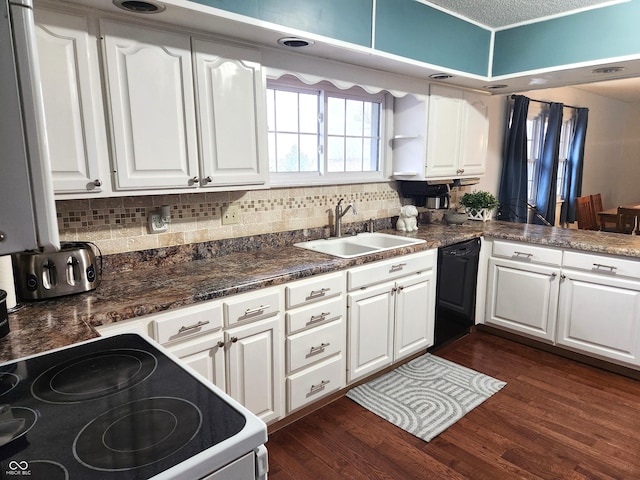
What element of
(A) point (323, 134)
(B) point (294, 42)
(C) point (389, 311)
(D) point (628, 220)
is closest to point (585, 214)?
(D) point (628, 220)

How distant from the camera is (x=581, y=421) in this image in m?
2.33

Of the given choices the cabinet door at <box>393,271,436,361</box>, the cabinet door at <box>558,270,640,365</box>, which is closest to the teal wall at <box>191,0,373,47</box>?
the cabinet door at <box>393,271,436,361</box>

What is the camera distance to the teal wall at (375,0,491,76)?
2.46m

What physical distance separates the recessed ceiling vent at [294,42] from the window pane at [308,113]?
1.89 feet

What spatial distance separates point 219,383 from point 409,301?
1407mm


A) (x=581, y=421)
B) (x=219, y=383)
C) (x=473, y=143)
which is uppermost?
(x=473, y=143)

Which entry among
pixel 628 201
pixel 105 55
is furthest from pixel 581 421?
pixel 628 201

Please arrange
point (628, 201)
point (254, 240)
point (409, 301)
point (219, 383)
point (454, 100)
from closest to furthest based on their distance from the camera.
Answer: point (219, 383)
point (254, 240)
point (409, 301)
point (454, 100)
point (628, 201)

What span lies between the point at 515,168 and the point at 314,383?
132 inches

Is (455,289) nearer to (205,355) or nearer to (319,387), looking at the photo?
(319,387)

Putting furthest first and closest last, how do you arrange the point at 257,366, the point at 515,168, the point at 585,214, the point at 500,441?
1. the point at 585,214
2. the point at 515,168
3. the point at 500,441
4. the point at 257,366

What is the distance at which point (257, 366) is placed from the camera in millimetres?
2027

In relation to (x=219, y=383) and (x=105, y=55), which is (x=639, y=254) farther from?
(x=105, y=55)

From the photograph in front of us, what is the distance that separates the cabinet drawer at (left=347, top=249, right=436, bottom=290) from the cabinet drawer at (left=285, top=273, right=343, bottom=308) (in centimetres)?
10
